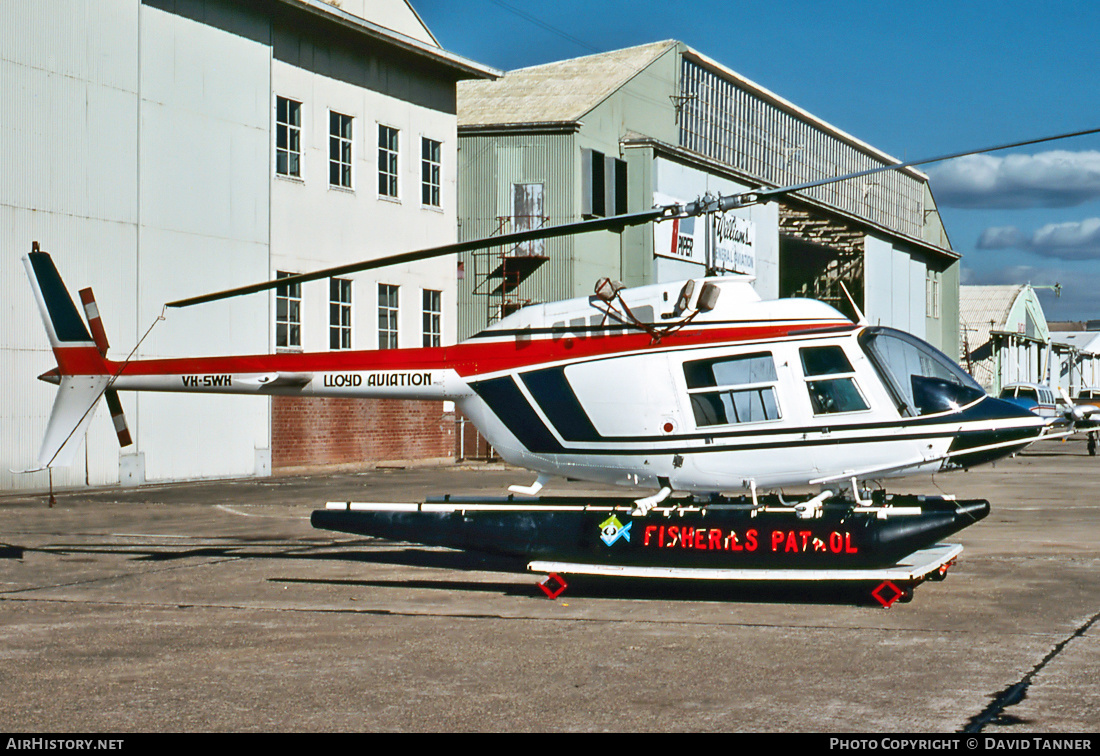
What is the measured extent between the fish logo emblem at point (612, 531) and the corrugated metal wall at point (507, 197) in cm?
2717

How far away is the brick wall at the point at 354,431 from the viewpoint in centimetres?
2866

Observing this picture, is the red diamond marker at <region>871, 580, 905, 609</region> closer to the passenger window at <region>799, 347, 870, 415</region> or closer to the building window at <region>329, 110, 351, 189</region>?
the passenger window at <region>799, 347, 870, 415</region>

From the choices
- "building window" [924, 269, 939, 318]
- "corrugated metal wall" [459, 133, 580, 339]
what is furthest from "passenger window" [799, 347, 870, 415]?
"building window" [924, 269, 939, 318]

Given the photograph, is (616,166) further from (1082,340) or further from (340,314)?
(1082,340)

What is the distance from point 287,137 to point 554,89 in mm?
14339

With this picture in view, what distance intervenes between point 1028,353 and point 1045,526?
90.1 metres

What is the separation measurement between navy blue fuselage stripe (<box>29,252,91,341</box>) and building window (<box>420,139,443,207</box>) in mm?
19727

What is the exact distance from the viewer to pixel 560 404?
11.5 m

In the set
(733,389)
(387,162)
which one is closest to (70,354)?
(733,389)

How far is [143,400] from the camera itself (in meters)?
24.8

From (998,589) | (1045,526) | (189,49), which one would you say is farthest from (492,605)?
(189,49)

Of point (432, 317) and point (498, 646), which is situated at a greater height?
point (432, 317)

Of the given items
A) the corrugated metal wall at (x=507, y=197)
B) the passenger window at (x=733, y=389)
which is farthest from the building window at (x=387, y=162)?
the passenger window at (x=733, y=389)

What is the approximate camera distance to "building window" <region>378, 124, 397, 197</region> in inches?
1230
